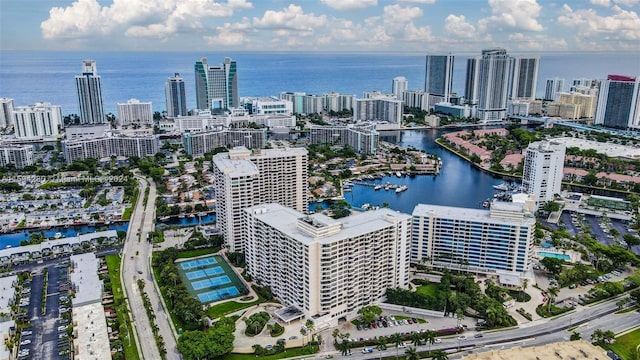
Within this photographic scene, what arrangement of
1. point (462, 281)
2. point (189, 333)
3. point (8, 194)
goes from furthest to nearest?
point (8, 194) < point (462, 281) < point (189, 333)

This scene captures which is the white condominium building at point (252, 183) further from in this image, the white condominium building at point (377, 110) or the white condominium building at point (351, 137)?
the white condominium building at point (377, 110)

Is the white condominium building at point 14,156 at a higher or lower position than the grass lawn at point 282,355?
higher

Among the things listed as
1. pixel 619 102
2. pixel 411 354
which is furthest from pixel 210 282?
pixel 619 102

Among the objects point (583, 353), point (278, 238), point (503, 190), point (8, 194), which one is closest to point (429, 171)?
point (503, 190)

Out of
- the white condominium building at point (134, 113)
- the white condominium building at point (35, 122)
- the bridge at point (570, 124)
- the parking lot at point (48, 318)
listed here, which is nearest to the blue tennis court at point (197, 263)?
the parking lot at point (48, 318)

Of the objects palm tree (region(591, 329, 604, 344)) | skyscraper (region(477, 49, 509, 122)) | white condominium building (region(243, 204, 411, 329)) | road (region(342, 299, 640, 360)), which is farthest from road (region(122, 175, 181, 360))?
skyscraper (region(477, 49, 509, 122))

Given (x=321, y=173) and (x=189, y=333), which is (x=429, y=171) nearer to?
(x=321, y=173)
